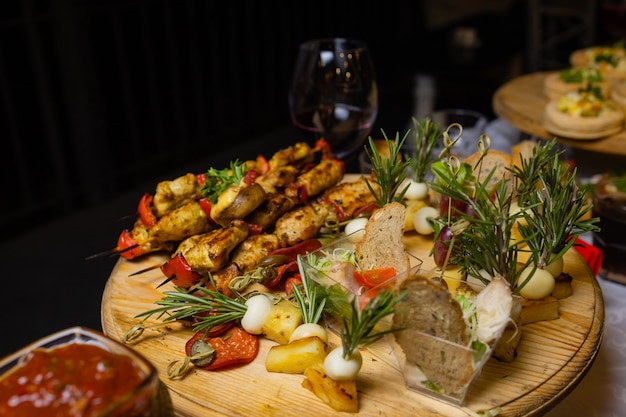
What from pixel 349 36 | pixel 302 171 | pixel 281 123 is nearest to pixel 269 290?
pixel 302 171

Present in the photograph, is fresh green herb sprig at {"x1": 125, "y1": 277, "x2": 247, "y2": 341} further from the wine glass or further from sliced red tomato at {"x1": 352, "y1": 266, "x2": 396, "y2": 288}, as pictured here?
the wine glass

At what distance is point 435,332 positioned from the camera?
1279 millimetres

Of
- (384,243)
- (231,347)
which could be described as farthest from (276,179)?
(231,347)

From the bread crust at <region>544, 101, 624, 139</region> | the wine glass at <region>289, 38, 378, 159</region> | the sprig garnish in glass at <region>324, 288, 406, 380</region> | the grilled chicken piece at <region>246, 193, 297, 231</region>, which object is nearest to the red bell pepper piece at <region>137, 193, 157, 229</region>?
the grilled chicken piece at <region>246, 193, 297, 231</region>

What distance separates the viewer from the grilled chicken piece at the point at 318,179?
2018 mm

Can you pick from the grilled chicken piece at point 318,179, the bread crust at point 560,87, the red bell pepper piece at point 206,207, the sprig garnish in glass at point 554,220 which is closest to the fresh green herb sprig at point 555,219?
the sprig garnish in glass at point 554,220

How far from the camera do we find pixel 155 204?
199cm

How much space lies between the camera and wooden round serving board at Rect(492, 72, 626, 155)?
9.06ft

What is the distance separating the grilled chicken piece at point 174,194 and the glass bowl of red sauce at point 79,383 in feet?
2.94

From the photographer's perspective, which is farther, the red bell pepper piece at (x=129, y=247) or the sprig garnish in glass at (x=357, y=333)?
the red bell pepper piece at (x=129, y=247)

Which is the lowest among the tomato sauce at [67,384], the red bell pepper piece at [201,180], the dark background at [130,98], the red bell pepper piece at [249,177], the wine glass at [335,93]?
the dark background at [130,98]

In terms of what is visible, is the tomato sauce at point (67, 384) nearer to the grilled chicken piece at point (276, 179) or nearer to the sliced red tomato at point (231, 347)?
the sliced red tomato at point (231, 347)

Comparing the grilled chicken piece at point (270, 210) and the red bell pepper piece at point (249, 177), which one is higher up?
the red bell pepper piece at point (249, 177)

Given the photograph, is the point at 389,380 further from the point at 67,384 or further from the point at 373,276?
the point at 67,384
